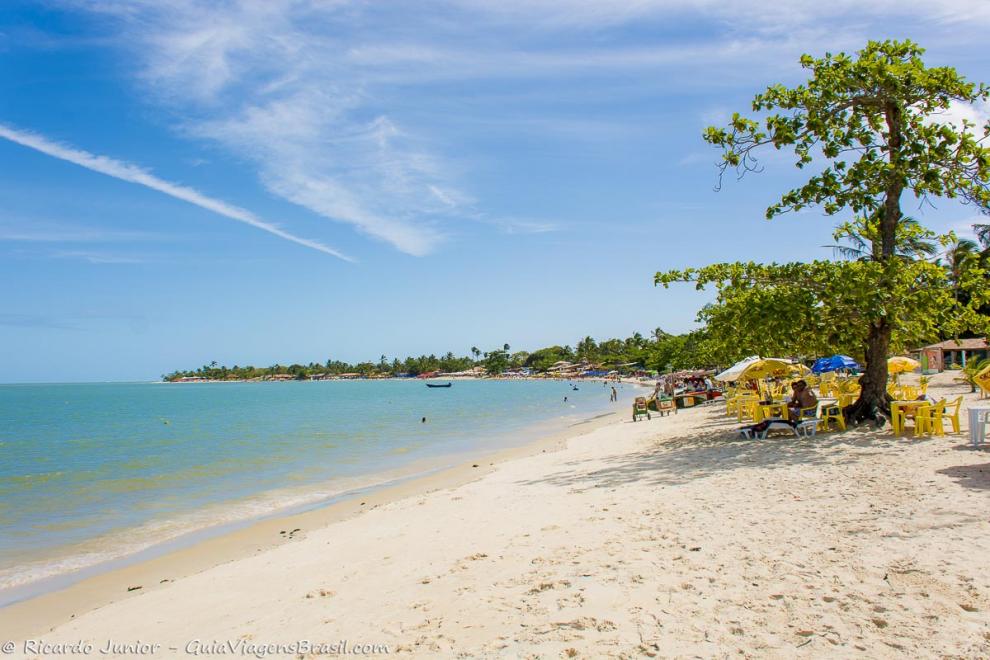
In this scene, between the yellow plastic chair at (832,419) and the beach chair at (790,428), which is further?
the yellow plastic chair at (832,419)

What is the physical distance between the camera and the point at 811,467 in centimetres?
905

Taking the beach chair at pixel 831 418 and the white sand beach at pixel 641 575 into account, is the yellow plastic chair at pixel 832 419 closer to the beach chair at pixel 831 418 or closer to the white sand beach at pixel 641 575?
the beach chair at pixel 831 418

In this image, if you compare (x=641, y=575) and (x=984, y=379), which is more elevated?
(x=984, y=379)

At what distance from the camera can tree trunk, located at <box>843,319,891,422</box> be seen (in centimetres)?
1227

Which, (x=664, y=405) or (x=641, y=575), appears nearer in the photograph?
(x=641, y=575)

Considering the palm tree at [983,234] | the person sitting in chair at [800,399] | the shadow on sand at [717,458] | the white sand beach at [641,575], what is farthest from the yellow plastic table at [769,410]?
the palm tree at [983,234]

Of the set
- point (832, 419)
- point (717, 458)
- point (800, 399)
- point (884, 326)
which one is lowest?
point (717, 458)

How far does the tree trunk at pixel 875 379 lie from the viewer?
12.3m

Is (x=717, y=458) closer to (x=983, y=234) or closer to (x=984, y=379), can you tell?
(x=984, y=379)

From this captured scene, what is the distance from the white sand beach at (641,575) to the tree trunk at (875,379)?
7.40 feet

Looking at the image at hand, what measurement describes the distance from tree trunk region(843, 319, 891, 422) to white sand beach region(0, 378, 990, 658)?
88.8 inches

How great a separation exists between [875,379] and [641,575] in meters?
9.64

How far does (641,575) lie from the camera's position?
5125 millimetres

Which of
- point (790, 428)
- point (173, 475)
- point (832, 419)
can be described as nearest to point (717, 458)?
point (790, 428)
